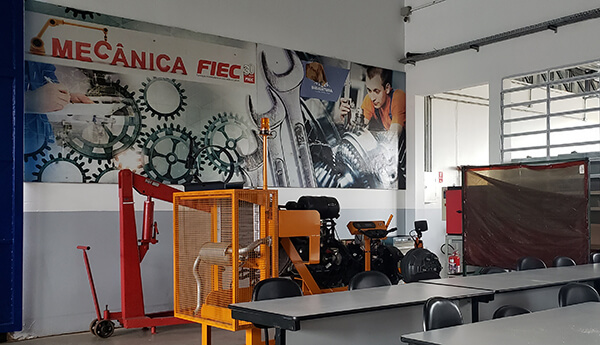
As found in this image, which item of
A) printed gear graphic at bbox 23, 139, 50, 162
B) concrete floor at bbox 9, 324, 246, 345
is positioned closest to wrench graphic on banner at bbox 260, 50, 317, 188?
concrete floor at bbox 9, 324, 246, 345

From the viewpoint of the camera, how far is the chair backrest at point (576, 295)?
183 inches

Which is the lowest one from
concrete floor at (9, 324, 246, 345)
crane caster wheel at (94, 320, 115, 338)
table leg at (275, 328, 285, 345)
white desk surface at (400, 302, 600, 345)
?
concrete floor at (9, 324, 246, 345)

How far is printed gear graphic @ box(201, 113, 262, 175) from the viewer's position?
9.10m

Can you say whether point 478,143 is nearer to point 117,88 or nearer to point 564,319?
point 117,88

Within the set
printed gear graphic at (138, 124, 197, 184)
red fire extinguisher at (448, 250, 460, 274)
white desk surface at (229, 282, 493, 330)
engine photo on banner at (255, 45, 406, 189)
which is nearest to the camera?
white desk surface at (229, 282, 493, 330)

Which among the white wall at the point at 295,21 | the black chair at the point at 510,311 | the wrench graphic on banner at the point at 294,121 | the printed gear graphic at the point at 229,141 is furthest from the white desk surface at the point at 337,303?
the white wall at the point at 295,21

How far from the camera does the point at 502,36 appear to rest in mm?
10078

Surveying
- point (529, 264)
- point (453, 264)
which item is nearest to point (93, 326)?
point (529, 264)

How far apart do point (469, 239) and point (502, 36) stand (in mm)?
3320

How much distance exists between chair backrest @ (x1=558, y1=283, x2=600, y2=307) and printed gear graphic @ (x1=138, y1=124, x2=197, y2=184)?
5.47 meters

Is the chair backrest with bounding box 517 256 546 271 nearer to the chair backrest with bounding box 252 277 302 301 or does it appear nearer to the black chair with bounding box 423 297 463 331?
the chair backrest with bounding box 252 277 302 301

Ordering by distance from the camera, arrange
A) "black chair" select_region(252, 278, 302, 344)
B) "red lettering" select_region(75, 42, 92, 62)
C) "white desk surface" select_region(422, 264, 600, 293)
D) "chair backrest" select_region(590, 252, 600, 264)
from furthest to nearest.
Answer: "red lettering" select_region(75, 42, 92, 62) < "chair backrest" select_region(590, 252, 600, 264) < "white desk surface" select_region(422, 264, 600, 293) < "black chair" select_region(252, 278, 302, 344)

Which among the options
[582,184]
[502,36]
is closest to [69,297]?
[582,184]

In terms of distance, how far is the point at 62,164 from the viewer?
25.6 feet
